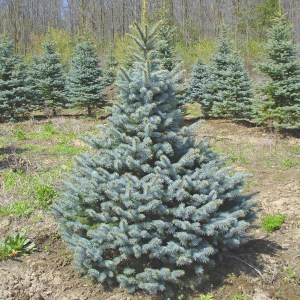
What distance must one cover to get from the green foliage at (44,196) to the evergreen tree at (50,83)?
11751mm

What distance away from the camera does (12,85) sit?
16.0m

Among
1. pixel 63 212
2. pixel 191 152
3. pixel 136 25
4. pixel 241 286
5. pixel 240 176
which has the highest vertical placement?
pixel 136 25

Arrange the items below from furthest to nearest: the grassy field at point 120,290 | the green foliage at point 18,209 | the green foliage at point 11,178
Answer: the green foliage at point 11,178 → the green foliage at point 18,209 → the grassy field at point 120,290

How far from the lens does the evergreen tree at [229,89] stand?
14.4m

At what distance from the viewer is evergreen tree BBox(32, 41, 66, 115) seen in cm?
1712

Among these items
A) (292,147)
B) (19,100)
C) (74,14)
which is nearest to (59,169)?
(292,147)

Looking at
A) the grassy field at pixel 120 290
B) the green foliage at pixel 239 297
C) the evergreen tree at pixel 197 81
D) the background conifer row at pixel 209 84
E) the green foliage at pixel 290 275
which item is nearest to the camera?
the green foliage at pixel 239 297

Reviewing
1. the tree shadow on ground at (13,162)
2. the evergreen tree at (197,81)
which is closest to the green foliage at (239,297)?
the tree shadow on ground at (13,162)

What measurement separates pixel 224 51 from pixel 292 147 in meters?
6.79

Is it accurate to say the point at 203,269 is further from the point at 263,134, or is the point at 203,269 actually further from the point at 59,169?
the point at 263,134

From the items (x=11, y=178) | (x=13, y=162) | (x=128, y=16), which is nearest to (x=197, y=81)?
(x=13, y=162)

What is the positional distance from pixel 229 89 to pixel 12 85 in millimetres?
8992

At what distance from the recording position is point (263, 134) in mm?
12469

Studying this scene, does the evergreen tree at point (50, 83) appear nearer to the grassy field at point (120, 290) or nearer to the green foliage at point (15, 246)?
the grassy field at point (120, 290)
